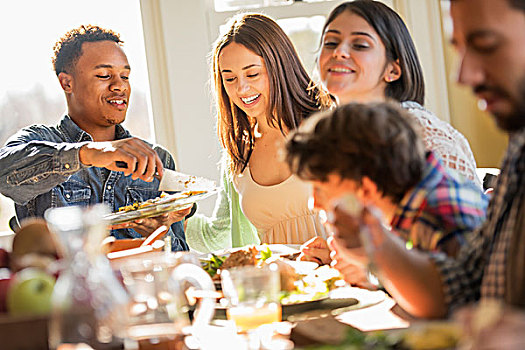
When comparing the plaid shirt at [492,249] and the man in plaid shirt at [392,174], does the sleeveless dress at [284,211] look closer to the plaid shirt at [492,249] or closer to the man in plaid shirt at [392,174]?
the man in plaid shirt at [392,174]

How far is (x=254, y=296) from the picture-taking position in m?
1.25

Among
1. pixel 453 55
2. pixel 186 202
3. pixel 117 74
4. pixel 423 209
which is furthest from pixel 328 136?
pixel 453 55

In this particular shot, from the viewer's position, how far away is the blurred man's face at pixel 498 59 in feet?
3.26

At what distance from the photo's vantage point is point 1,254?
4.88 ft

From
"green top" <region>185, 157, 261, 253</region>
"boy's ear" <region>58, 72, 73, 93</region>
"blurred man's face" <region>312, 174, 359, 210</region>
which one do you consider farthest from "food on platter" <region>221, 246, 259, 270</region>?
"boy's ear" <region>58, 72, 73, 93</region>

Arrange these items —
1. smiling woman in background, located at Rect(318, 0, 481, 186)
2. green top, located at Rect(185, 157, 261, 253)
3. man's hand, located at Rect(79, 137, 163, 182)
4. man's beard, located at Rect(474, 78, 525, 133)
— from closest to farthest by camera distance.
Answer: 1. man's beard, located at Rect(474, 78, 525, 133)
2. smiling woman in background, located at Rect(318, 0, 481, 186)
3. man's hand, located at Rect(79, 137, 163, 182)
4. green top, located at Rect(185, 157, 261, 253)

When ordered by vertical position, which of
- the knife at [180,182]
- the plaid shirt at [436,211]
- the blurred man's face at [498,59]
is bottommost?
the knife at [180,182]

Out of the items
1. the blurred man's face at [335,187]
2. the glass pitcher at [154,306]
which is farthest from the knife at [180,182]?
the glass pitcher at [154,306]

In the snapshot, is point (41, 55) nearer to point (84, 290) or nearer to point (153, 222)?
point (153, 222)

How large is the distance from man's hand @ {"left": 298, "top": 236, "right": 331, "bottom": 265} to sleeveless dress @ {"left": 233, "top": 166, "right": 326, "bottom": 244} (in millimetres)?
686

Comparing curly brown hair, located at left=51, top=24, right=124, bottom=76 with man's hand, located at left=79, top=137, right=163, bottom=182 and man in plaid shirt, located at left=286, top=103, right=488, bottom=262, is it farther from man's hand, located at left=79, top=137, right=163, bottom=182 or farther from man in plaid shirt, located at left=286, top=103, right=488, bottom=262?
man in plaid shirt, located at left=286, top=103, right=488, bottom=262

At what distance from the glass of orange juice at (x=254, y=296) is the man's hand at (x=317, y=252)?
2.33ft

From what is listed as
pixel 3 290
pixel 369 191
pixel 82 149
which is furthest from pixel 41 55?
pixel 369 191

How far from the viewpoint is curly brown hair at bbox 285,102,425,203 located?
4.07 feet
